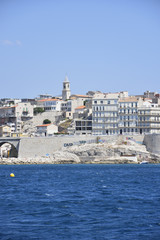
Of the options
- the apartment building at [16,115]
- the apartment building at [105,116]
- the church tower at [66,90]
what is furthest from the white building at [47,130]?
the church tower at [66,90]

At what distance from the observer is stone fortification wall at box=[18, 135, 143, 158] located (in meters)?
93.2

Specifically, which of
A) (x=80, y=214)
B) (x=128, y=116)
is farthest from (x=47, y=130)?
(x=80, y=214)

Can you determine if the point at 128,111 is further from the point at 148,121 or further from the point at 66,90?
the point at 66,90

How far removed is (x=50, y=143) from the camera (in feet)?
310

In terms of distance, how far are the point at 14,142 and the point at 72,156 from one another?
13588 millimetres

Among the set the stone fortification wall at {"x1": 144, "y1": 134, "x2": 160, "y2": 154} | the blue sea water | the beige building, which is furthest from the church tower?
the blue sea water

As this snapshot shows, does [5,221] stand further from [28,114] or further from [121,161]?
[28,114]

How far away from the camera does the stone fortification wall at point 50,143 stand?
93213 mm

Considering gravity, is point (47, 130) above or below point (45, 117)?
below

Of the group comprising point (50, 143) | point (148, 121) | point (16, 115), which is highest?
point (16, 115)

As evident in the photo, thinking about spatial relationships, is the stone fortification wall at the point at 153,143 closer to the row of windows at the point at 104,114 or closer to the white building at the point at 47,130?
the row of windows at the point at 104,114

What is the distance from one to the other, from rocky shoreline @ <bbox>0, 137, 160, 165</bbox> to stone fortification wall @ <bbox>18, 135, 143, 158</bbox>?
1.20 meters

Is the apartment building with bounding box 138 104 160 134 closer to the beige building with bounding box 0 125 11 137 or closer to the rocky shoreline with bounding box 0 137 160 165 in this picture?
the rocky shoreline with bounding box 0 137 160 165

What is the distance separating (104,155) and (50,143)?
37.4 feet
